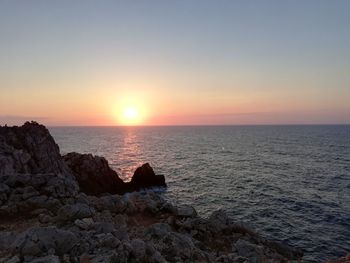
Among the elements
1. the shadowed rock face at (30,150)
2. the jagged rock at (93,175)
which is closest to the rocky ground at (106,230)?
the shadowed rock face at (30,150)

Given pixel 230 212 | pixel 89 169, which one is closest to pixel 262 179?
pixel 230 212

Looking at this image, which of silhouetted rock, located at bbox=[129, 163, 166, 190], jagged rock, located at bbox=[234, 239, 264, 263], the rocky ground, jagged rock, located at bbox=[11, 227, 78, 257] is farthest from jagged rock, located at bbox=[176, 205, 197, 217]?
silhouetted rock, located at bbox=[129, 163, 166, 190]

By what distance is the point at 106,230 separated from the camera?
15609mm

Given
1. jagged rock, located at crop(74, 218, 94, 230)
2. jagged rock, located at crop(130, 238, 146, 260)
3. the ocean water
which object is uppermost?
jagged rock, located at crop(74, 218, 94, 230)

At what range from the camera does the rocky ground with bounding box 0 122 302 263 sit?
12.9 m

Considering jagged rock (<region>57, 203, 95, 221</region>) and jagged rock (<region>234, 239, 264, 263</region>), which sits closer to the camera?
jagged rock (<region>57, 203, 95, 221</region>)

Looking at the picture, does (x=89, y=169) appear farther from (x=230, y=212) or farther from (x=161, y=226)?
(x=161, y=226)

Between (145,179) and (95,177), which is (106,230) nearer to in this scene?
(95,177)

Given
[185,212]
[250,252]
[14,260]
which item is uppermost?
[14,260]

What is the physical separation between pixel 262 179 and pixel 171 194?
18.4 m

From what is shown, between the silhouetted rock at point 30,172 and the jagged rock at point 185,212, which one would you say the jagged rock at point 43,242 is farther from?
the jagged rock at point 185,212

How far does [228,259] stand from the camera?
17.0 meters

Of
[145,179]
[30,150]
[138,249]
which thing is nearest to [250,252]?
[138,249]

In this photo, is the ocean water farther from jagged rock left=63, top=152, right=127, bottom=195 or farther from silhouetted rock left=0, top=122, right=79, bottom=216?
silhouetted rock left=0, top=122, right=79, bottom=216
